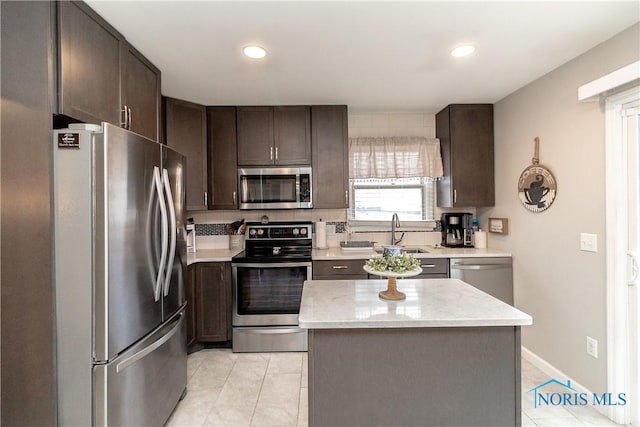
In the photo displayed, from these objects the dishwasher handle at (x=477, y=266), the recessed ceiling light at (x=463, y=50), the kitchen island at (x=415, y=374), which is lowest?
the kitchen island at (x=415, y=374)

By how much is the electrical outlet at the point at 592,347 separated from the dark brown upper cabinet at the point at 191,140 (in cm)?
333

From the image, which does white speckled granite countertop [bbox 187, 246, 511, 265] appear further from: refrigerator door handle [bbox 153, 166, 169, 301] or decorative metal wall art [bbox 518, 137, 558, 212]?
refrigerator door handle [bbox 153, 166, 169, 301]

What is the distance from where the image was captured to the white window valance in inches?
135

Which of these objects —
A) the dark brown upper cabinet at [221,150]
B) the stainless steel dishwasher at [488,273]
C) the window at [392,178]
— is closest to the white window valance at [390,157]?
the window at [392,178]

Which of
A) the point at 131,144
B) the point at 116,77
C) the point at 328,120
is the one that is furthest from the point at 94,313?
the point at 328,120

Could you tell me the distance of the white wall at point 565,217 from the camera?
6.66 feet

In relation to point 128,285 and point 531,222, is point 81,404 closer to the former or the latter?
point 128,285

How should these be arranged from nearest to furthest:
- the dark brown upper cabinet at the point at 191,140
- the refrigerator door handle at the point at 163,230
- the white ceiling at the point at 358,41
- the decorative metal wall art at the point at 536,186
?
the white ceiling at the point at 358,41
the refrigerator door handle at the point at 163,230
the decorative metal wall art at the point at 536,186
the dark brown upper cabinet at the point at 191,140

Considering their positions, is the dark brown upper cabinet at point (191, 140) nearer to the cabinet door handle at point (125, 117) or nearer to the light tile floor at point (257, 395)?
the cabinet door handle at point (125, 117)

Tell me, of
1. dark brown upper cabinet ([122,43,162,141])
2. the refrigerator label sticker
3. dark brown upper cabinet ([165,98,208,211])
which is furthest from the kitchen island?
dark brown upper cabinet ([165,98,208,211])

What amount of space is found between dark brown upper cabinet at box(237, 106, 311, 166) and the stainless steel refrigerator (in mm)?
1559

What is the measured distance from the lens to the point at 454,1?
5.18 ft

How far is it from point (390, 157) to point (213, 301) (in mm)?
2404

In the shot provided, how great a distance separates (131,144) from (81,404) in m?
1.25
